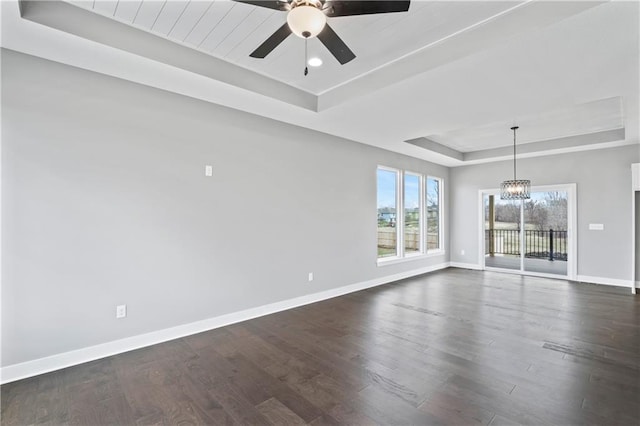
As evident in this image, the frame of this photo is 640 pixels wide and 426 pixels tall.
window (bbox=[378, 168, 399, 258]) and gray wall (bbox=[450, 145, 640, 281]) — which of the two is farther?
window (bbox=[378, 168, 399, 258])

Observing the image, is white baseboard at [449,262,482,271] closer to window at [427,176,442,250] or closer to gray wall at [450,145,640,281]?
window at [427,176,442,250]

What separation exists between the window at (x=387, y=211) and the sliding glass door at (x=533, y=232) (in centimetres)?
280

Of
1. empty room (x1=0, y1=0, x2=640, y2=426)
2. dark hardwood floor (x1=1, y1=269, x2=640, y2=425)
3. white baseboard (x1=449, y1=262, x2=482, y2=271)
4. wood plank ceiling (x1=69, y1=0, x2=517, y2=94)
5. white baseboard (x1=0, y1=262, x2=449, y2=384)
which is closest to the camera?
dark hardwood floor (x1=1, y1=269, x2=640, y2=425)

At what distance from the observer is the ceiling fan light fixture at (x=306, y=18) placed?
5.86 feet

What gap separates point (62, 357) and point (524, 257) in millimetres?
8386

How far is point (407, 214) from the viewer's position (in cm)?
706

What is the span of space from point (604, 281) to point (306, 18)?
24.8 ft

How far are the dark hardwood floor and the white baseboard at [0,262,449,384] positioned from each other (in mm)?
94

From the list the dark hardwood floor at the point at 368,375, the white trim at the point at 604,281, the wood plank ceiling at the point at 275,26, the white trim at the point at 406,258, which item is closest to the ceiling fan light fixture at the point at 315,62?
the wood plank ceiling at the point at 275,26

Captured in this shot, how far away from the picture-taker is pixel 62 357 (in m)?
2.80

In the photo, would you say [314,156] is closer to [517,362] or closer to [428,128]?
[428,128]

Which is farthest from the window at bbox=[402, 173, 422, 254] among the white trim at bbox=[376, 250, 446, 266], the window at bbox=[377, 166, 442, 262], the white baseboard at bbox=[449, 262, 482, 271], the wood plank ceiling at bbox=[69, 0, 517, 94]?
the wood plank ceiling at bbox=[69, 0, 517, 94]

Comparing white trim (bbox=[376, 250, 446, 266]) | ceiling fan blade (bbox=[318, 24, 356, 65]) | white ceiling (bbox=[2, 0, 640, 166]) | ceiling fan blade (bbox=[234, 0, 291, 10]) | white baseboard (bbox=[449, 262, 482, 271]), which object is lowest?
white baseboard (bbox=[449, 262, 482, 271])

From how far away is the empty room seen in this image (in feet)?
7.45
